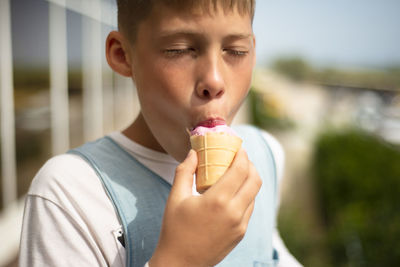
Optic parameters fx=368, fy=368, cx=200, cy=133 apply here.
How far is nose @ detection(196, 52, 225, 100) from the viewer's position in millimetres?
1153

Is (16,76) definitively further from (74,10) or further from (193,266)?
(193,266)

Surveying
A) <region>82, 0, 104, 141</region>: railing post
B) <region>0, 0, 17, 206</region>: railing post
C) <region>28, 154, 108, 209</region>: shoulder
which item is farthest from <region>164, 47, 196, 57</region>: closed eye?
<region>82, 0, 104, 141</region>: railing post

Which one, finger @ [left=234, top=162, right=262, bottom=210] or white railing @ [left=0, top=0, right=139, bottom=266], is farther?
white railing @ [left=0, top=0, right=139, bottom=266]

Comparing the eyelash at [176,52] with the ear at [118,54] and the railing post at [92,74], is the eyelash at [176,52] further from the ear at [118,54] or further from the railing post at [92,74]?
the railing post at [92,74]

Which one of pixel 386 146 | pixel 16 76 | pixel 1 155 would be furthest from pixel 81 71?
pixel 386 146

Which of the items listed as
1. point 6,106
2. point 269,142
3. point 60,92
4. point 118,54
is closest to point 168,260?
point 118,54

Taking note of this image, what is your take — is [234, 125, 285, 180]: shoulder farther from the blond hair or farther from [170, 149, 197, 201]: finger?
[170, 149, 197, 201]: finger

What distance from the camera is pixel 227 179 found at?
1.04m

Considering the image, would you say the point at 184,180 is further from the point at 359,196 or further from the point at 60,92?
the point at 359,196

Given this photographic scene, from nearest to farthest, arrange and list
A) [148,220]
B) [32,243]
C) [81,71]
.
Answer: [32,243] < [148,220] < [81,71]

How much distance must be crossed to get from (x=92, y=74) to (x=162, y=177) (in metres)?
6.94

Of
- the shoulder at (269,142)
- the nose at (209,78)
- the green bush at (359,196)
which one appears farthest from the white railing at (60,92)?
the green bush at (359,196)

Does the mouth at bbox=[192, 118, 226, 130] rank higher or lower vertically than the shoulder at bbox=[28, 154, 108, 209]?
higher

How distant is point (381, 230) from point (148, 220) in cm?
523
